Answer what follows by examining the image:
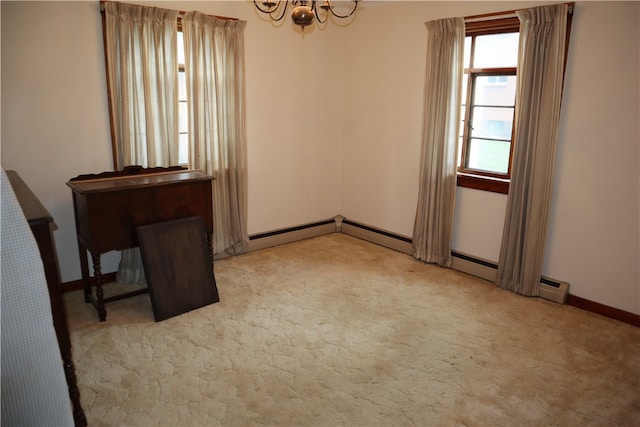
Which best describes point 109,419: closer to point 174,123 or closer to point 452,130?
point 174,123

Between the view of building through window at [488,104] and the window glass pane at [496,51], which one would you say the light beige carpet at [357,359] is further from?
the window glass pane at [496,51]

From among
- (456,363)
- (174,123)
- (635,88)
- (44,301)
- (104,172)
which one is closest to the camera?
(44,301)

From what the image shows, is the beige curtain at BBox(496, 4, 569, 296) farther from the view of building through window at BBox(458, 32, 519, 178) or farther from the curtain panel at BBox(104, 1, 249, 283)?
the curtain panel at BBox(104, 1, 249, 283)

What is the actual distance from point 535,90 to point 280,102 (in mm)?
2401

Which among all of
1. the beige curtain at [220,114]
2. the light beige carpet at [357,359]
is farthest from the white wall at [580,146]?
the beige curtain at [220,114]

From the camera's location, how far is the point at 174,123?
3.87 meters

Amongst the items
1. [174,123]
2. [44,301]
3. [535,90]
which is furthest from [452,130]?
[44,301]

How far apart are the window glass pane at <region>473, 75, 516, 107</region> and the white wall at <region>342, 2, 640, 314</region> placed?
52 centimetres

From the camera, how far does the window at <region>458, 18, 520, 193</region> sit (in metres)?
3.82

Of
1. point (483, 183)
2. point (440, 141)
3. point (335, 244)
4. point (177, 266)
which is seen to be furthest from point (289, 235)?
point (483, 183)

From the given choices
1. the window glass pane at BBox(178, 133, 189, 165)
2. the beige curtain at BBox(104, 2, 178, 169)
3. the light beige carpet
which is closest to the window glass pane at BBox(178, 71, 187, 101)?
the beige curtain at BBox(104, 2, 178, 169)

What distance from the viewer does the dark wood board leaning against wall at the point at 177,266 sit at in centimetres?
326

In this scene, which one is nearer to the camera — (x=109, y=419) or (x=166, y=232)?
(x=109, y=419)

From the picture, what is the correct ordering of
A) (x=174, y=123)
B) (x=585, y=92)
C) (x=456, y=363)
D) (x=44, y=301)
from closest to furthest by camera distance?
(x=44, y=301) → (x=456, y=363) → (x=585, y=92) → (x=174, y=123)
